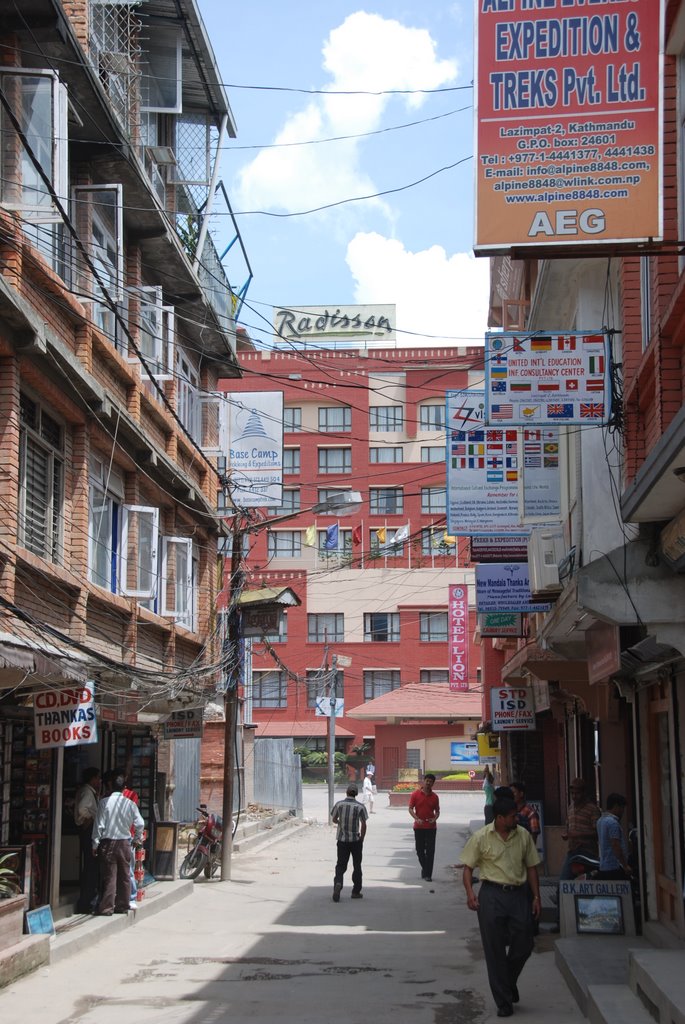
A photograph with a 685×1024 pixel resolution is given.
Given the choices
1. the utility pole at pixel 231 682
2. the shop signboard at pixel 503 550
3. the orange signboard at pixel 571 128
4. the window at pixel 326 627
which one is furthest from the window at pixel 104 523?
the window at pixel 326 627

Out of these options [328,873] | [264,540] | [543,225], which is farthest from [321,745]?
[543,225]

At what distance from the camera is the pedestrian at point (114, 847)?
641 inches

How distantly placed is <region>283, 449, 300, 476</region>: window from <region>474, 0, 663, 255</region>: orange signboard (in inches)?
2345

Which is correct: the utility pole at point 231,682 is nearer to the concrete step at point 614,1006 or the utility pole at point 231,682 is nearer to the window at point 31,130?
the window at point 31,130

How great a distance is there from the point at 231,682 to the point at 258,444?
4.41 metres

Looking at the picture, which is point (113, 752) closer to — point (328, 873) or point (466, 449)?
point (328, 873)

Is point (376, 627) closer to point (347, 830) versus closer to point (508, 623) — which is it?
point (508, 623)

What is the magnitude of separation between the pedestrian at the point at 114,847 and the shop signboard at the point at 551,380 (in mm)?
7770

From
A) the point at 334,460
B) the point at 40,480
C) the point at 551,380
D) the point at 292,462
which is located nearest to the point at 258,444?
the point at 40,480

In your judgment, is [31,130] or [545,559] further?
[545,559]

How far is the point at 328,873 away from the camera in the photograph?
2505cm

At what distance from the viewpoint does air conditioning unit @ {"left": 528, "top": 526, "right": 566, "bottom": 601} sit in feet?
48.2

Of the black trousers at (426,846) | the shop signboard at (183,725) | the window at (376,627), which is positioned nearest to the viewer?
the black trousers at (426,846)

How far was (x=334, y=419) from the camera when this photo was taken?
6888 cm
